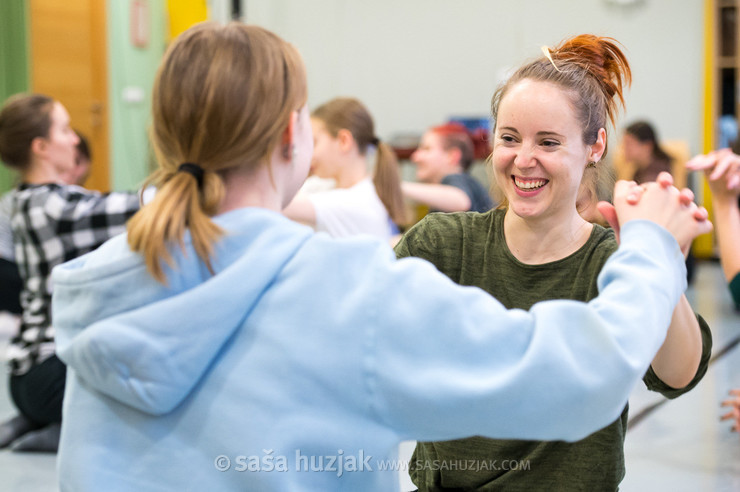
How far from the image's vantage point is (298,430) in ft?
2.81

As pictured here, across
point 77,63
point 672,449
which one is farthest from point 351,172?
point 77,63

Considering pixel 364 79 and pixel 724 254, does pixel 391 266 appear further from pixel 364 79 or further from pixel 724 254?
pixel 364 79

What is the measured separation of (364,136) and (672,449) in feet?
5.40

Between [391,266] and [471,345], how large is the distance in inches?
4.5

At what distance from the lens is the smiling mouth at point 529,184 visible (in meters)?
1.38

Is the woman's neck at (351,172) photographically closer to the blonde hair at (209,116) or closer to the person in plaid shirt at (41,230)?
the person in plaid shirt at (41,230)

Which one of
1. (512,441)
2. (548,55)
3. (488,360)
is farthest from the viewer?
(548,55)

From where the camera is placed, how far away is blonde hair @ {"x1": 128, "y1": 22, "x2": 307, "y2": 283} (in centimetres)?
87

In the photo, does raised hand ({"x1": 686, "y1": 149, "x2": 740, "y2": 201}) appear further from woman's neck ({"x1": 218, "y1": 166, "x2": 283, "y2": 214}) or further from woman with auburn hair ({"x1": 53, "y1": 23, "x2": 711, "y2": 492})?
woman's neck ({"x1": 218, "y1": 166, "x2": 283, "y2": 214})

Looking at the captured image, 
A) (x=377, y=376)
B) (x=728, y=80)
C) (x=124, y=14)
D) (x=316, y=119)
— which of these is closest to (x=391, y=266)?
(x=377, y=376)

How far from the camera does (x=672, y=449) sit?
9.03ft

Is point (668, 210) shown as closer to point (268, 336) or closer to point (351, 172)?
point (268, 336)

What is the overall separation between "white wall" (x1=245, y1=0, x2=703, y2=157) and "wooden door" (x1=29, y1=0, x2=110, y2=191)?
5.07 feet

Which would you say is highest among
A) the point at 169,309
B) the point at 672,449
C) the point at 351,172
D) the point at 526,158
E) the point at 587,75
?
the point at 587,75
